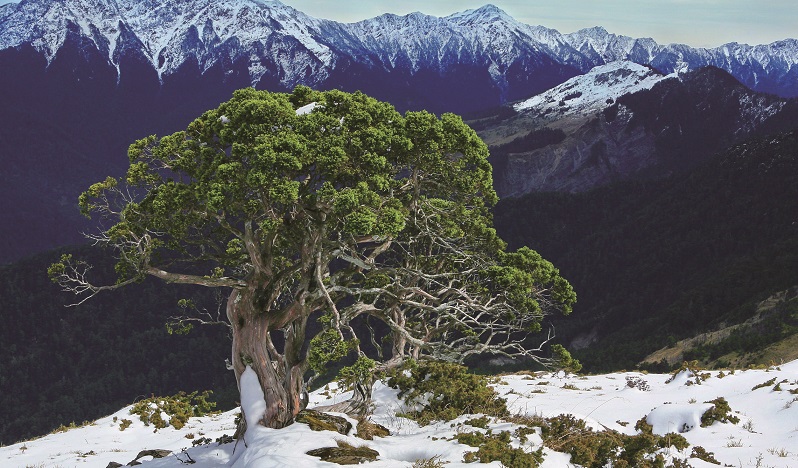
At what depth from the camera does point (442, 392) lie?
22.8m

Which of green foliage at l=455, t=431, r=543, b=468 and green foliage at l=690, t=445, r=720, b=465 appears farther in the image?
green foliage at l=690, t=445, r=720, b=465

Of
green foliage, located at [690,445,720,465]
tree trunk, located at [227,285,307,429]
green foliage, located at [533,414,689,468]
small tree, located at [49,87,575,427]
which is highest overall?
small tree, located at [49,87,575,427]

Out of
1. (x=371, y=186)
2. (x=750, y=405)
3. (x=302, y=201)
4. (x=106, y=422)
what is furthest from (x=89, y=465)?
(x=750, y=405)

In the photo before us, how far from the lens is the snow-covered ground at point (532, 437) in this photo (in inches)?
659

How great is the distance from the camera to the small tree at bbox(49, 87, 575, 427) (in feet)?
58.3

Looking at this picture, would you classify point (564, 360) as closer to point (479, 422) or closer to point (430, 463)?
point (479, 422)

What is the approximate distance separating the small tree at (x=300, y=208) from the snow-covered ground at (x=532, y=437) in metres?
2.36

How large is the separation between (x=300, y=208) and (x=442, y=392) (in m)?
8.96

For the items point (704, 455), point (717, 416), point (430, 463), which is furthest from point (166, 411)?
point (704, 455)

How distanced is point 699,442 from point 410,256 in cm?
1141

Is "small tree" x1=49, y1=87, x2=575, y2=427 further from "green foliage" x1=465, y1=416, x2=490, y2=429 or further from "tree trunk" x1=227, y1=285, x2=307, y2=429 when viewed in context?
"green foliage" x1=465, y1=416, x2=490, y2=429

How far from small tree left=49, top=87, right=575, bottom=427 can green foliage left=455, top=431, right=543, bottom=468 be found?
4107mm

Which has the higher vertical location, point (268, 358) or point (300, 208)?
point (300, 208)

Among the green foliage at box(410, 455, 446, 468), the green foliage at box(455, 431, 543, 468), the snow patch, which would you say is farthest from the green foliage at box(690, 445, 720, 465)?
the green foliage at box(410, 455, 446, 468)
